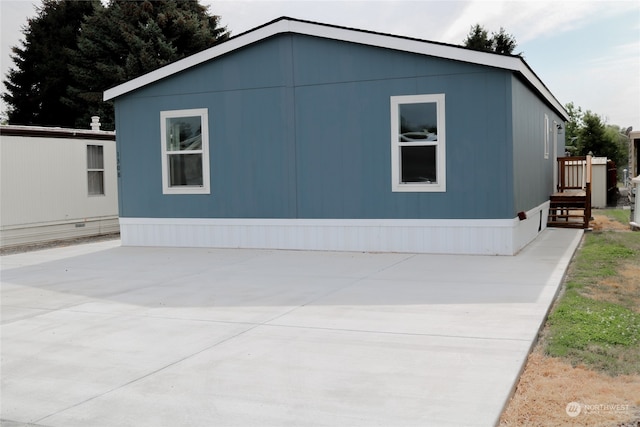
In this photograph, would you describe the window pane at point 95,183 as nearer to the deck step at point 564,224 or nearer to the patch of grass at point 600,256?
the deck step at point 564,224

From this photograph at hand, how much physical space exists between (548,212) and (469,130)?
19.5 feet

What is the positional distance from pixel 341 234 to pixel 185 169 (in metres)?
3.19

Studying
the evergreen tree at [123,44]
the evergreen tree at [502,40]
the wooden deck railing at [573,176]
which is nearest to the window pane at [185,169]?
the wooden deck railing at [573,176]

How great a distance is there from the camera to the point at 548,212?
15.0 m

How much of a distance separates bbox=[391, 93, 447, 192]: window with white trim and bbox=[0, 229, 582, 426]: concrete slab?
152 centimetres

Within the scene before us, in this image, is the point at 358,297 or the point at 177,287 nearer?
the point at 358,297

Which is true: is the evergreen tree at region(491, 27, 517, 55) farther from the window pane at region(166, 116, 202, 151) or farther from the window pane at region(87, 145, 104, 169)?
the window pane at region(166, 116, 202, 151)

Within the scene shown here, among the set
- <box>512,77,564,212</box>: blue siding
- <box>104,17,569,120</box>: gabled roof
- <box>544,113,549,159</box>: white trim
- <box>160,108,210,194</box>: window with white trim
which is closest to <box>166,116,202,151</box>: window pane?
<box>160,108,210,194</box>: window with white trim

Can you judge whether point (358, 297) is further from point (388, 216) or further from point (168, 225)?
point (168, 225)


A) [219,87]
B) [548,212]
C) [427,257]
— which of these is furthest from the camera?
[548,212]

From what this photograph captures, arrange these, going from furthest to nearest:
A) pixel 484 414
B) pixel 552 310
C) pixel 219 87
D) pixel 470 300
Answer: pixel 219 87 < pixel 470 300 < pixel 552 310 < pixel 484 414

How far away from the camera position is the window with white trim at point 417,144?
10102 mm

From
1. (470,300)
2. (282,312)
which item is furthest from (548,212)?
(282,312)

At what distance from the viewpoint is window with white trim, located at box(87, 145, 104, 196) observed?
1497 centimetres
